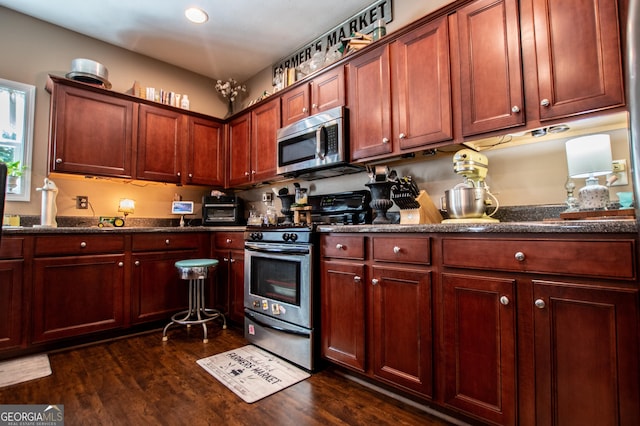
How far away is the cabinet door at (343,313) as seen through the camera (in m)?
1.85

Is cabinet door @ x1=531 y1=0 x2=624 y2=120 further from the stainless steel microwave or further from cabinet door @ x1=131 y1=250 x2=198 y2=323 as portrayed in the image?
cabinet door @ x1=131 y1=250 x2=198 y2=323

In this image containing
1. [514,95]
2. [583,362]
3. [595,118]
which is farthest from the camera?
[514,95]

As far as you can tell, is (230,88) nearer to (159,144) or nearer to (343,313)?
(159,144)

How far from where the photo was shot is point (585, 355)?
1.15m

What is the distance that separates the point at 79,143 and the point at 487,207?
3.41 metres

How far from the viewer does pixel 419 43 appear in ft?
6.63

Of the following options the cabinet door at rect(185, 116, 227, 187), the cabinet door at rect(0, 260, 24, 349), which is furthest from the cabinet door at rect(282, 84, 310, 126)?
the cabinet door at rect(0, 260, 24, 349)

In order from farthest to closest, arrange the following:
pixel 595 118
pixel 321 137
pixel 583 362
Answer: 1. pixel 321 137
2. pixel 595 118
3. pixel 583 362

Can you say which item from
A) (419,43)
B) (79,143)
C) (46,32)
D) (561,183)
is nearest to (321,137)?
(419,43)

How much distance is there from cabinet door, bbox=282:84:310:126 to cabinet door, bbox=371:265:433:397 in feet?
5.52

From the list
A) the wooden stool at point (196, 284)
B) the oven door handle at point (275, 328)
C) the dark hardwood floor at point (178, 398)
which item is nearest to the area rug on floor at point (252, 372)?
the dark hardwood floor at point (178, 398)

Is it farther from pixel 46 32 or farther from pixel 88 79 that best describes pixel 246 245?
pixel 46 32

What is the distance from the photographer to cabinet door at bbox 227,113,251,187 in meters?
3.49

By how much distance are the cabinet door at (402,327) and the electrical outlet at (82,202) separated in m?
2.93
